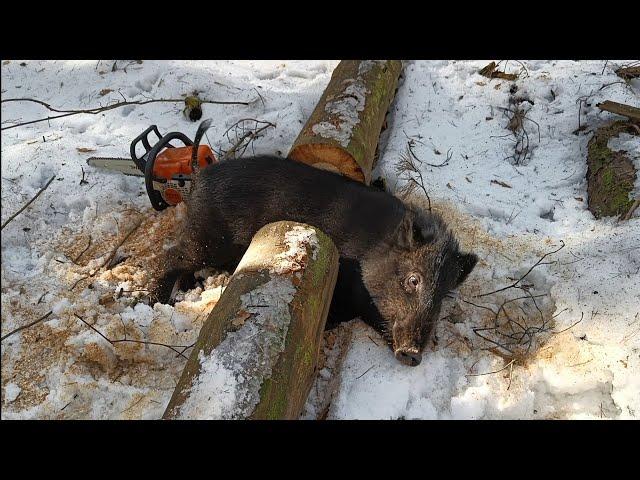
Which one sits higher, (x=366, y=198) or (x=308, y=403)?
(x=366, y=198)

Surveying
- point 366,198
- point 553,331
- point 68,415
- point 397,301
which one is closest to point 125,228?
point 68,415

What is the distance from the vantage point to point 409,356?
374 centimetres

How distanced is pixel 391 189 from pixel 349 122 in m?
0.89

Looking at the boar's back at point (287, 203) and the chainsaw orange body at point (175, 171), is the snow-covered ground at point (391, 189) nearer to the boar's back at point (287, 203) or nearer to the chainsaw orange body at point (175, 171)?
the chainsaw orange body at point (175, 171)

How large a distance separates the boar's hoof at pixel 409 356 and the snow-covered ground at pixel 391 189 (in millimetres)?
70

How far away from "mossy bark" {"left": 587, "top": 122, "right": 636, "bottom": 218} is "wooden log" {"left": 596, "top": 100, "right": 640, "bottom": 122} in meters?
0.10

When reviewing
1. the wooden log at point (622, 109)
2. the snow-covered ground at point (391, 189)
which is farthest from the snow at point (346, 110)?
the wooden log at point (622, 109)

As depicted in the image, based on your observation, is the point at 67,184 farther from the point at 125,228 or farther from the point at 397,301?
the point at 397,301

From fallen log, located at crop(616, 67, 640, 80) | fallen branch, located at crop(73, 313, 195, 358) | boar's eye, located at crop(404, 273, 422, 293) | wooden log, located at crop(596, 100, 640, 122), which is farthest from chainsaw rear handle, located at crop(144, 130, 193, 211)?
fallen log, located at crop(616, 67, 640, 80)

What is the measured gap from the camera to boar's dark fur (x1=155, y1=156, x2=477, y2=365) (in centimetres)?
392

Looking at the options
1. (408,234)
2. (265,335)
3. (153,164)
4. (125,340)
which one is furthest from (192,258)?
Result: (408,234)

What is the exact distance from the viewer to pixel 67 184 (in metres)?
5.09
